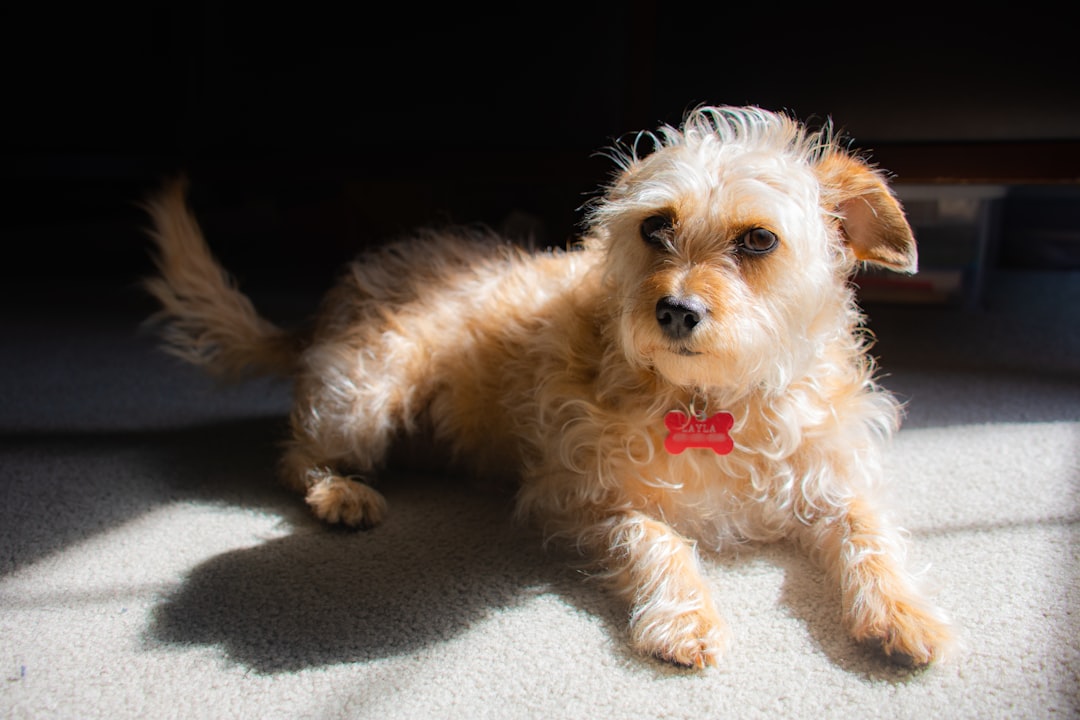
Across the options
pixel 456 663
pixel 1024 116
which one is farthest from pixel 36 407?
pixel 1024 116

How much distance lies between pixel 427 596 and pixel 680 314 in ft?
2.02

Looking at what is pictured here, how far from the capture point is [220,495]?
1698 mm

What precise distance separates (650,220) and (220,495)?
1.07 metres

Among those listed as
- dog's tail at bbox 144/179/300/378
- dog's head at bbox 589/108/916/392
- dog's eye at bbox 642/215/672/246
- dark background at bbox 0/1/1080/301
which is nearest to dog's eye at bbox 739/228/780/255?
dog's head at bbox 589/108/916/392

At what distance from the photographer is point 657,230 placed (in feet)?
4.22

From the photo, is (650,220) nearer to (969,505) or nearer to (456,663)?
(456,663)

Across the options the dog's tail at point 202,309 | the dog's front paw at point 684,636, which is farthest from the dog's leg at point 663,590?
the dog's tail at point 202,309

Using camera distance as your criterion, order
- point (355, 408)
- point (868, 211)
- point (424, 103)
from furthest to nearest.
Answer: point (424, 103)
point (355, 408)
point (868, 211)

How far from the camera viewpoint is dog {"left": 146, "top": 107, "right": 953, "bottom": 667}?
121cm

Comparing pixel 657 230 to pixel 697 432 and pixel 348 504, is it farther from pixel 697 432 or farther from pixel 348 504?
pixel 348 504

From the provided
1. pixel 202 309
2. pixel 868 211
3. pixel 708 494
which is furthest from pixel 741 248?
pixel 202 309

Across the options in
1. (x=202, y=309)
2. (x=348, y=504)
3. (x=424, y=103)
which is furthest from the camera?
(x=424, y=103)

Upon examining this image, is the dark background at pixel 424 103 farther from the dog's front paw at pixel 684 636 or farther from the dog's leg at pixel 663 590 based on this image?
the dog's front paw at pixel 684 636

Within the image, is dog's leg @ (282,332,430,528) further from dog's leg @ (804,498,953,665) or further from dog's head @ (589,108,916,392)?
dog's leg @ (804,498,953,665)
